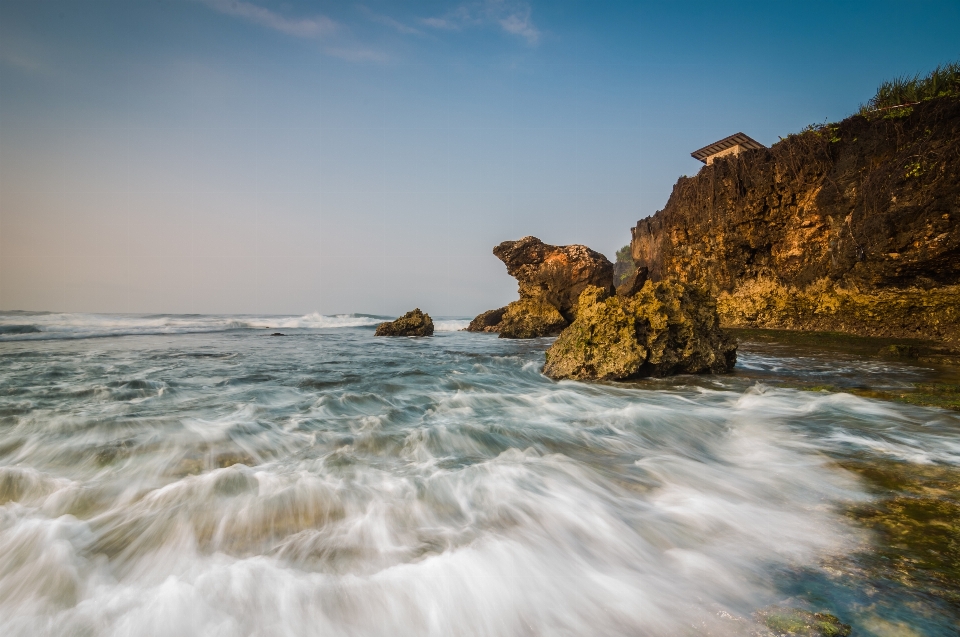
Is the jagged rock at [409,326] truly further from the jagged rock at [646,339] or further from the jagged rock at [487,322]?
the jagged rock at [646,339]

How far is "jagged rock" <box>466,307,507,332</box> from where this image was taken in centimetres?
2962

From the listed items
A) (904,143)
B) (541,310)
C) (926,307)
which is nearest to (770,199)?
(904,143)

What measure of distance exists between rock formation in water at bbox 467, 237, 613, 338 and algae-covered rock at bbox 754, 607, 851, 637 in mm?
20590

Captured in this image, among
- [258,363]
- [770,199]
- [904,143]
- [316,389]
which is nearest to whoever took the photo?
[316,389]

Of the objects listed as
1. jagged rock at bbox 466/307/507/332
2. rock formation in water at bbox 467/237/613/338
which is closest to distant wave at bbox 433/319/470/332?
jagged rock at bbox 466/307/507/332

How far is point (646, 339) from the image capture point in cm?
748

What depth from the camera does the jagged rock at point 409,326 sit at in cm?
2333

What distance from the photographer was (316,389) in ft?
22.7

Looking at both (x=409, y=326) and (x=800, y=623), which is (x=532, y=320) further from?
(x=800, y=623)

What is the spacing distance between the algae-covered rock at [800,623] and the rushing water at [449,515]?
0.17ft

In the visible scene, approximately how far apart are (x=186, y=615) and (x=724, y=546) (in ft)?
8.35

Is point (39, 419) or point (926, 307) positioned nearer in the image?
point (39, 419)

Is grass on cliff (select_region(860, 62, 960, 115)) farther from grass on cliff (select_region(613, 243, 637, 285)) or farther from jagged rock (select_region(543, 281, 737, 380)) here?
grass on cliff (select_region(613, 243, 637, 285))

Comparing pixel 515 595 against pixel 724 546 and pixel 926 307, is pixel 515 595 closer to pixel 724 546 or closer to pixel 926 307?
pixel 724 546
